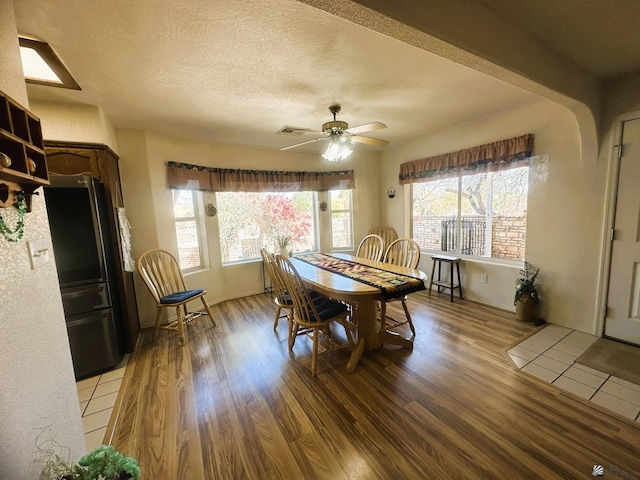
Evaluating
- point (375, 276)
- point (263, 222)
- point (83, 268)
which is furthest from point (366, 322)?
point (263, 222)

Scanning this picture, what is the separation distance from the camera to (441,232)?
3.93 m

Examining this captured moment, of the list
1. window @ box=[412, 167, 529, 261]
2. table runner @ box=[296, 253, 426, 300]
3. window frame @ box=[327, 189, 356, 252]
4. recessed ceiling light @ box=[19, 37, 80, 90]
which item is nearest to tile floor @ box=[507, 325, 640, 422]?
window @ box=[412, 167, 529, 261]

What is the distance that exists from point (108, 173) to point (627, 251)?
479cm

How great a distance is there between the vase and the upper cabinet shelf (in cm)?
390

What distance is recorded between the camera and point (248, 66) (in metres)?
1.79

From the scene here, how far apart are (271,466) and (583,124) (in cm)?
363

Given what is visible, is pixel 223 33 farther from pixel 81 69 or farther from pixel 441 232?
pixel 441 232

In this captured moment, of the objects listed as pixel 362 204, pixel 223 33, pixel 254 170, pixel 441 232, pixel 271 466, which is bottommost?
pixel 271 466

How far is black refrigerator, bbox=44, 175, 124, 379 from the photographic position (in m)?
2.02

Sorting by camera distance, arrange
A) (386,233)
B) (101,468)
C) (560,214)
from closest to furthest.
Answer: (101,468) → (560,214) → (386,233)

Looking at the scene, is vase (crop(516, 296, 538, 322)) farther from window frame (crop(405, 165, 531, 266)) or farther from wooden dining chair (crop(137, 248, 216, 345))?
wooden dining chair (crop(137, 248, 216, 345))

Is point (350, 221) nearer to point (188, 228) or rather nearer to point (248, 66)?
point (188, 228)

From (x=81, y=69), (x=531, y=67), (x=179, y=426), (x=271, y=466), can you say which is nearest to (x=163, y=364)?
(x=179, y=426)

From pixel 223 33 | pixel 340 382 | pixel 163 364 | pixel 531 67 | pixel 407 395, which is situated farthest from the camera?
pixel 163 364
